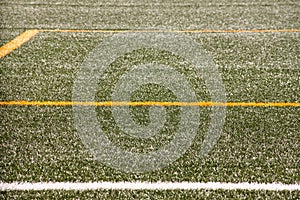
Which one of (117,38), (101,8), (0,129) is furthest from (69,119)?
(101,8)

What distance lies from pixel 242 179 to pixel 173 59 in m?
1.90

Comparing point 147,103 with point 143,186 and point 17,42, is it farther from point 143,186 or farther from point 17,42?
point 17,42

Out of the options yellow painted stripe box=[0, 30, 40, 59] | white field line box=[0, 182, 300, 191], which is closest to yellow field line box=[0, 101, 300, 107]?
white field line box=[0, 182, 300, 191]

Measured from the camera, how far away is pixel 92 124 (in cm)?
288

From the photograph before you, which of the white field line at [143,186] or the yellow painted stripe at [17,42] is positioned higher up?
the yellow painted stripe at [17,42]

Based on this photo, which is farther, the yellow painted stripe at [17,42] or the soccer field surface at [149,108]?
the yellow painted stripe at [17,42]

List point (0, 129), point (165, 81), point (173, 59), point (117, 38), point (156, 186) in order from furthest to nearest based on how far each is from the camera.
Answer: point (117, 38) → point (173, 59) → point (165, 81) → point (0, 129) → point (156, 186)

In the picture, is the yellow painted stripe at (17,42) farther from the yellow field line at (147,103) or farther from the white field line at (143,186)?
the white field line at (143,186)

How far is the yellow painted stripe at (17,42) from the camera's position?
414 cm

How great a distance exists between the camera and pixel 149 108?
3.07 metres

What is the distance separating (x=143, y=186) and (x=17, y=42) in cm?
276

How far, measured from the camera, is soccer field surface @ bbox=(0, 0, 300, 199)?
228cm

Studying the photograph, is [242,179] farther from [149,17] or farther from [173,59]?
[149,17]

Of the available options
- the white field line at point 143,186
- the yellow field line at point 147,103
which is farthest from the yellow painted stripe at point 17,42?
the white field line at point 143,186
